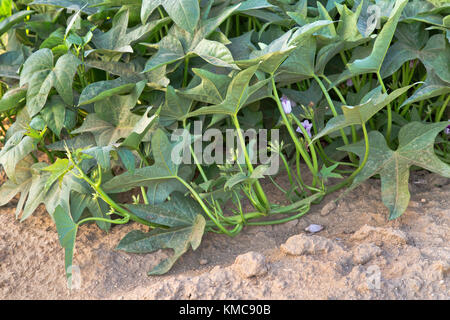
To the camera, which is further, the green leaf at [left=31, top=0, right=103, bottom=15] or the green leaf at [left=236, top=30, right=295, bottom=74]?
the green leaf at [left=31, top=0, right=103, bottom=15]

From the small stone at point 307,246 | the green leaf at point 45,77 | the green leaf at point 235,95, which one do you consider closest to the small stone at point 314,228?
the small stone at point 307,246

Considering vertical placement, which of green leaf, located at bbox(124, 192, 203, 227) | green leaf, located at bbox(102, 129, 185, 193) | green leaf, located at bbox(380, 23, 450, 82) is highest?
green leaf, located at bbox(380, 23, 450, 82)

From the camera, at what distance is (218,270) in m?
1.31

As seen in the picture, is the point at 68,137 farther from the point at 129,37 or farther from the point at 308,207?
the point at 308,207

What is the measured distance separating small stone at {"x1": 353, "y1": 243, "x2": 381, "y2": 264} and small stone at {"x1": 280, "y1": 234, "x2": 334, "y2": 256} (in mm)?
65

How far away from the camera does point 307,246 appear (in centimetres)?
134

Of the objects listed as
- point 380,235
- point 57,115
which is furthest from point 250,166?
point 57,115

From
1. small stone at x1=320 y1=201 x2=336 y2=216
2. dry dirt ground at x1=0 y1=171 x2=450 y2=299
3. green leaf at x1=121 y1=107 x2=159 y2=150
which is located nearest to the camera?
dry dirt ground at x1=0 y1=171 x2=450 y2=299

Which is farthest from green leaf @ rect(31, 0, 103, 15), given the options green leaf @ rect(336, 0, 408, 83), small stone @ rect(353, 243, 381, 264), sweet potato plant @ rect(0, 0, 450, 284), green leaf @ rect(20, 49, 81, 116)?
small stone @ rect(353, 243, 381, 264)

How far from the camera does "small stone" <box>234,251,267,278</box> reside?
4.17 feet

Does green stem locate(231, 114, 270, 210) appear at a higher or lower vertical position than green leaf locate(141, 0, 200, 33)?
lower

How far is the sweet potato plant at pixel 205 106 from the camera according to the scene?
1399 mm

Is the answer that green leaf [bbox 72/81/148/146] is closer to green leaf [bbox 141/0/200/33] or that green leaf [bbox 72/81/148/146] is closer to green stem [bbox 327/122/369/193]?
green leaf [bbox 141/0/200/33]

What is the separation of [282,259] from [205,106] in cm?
46
